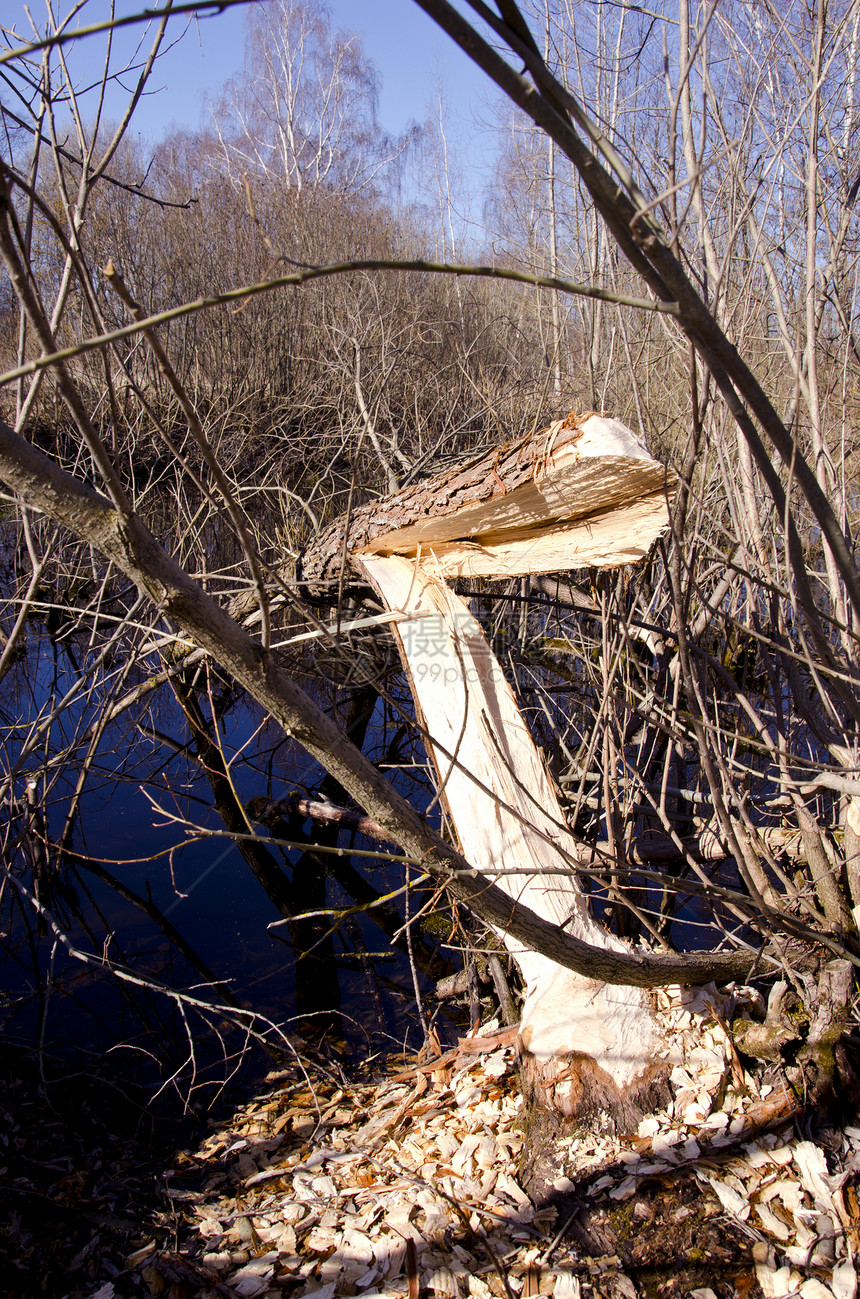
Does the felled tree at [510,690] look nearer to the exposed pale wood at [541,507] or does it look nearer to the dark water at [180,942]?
the exposed pale wood at [541,507]

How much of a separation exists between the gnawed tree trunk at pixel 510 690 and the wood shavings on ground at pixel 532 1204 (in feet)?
0.47

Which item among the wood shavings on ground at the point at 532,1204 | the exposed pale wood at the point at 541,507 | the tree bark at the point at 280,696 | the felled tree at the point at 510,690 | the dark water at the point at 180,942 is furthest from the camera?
the dark water at the point at 180,942

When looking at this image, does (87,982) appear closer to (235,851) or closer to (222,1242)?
(235,851)

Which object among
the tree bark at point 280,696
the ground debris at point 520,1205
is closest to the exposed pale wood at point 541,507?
the tree bark at point 280,696

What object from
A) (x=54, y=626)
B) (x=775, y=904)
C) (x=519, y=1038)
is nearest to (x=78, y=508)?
(x=519, y=1038)

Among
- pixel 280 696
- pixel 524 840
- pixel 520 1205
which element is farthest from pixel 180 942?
pixel 280 696

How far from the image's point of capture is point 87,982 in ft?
10.7

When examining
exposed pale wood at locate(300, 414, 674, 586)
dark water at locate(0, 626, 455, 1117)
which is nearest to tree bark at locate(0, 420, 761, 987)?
exposed pale wood at locate(300, 414, 674, 586)

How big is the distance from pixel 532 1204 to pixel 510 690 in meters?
1.39

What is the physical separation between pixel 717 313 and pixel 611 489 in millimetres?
486

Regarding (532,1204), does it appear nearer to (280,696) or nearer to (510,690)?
(510,690)

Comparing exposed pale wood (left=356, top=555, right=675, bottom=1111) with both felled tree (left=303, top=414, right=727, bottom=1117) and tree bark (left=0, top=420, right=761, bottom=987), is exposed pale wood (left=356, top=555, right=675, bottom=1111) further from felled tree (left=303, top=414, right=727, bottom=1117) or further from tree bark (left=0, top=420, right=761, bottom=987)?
tree bark (left=0, top=420, right=761, bottom=987)

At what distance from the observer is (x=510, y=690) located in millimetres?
2467

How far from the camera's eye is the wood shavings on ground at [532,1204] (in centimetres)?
168
